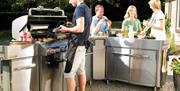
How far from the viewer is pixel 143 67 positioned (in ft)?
20.0

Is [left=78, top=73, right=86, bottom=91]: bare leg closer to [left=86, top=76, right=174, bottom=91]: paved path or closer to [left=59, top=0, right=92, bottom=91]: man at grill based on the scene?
[left=59, top=0, right=92, bottom=91]: man at grill

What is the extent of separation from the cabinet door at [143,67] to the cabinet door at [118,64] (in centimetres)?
11

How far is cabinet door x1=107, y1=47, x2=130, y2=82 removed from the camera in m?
6.30

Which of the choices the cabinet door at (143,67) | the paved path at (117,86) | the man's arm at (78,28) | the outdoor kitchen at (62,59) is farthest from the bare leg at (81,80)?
the cabinet door at (143,67)

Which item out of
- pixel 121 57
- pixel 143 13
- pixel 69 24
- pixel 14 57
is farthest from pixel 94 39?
pixel 143 13

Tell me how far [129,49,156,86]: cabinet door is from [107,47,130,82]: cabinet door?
0.11 m

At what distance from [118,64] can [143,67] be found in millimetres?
504

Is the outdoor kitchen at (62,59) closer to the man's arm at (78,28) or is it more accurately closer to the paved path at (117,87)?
the paved path at (117,87)

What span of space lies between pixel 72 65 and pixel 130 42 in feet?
5.35

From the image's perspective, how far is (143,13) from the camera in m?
22.9

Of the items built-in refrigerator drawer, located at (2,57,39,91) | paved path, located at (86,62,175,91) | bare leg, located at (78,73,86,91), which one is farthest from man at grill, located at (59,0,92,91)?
paved path, located at (86,62,175,91)

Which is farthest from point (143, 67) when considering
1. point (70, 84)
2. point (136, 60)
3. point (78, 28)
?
point (78, 28)

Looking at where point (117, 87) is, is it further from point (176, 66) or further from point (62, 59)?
point (62, 59)

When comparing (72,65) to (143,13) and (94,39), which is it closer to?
(94,39)
